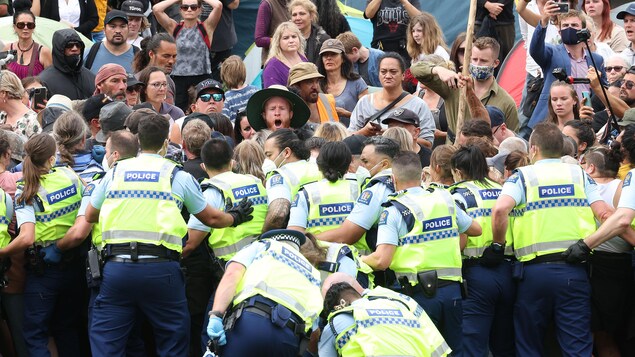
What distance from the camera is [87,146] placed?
35.0 feet

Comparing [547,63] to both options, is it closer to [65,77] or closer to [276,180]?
[276,180]

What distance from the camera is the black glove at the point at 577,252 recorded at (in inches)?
372

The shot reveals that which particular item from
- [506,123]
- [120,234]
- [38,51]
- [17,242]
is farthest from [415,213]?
[38,51]

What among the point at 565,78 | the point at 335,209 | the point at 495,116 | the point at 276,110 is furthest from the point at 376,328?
the point at 565,78

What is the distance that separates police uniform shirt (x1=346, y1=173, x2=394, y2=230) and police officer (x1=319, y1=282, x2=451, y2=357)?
1578mm

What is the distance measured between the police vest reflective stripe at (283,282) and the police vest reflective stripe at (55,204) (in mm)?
2369

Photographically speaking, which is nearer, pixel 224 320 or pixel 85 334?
pixel 224 320

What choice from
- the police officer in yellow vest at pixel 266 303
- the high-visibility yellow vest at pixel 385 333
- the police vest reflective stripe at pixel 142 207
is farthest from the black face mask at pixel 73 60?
the high-visibility yellow vest at pixel 385 333

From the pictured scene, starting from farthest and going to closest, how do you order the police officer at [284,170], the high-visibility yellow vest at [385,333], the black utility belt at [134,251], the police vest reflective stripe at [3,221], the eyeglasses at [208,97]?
1. the eyeglasses at [208,97]
2. the police vest reflective stripe at [3,221]
3. the police officer at [284,170]
4. the black utility belt at [134,251]
5. the high-visibility yellow vest at [385,333]

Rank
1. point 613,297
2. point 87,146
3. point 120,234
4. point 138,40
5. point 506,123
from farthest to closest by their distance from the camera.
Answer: point 138,40, point 506,123, point 87,146, point 613,297, point 120,234

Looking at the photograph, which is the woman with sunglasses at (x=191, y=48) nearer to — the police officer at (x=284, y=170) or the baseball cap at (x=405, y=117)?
the baseball cap at (x=405, y=117)

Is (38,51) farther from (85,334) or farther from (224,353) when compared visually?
(224,353)

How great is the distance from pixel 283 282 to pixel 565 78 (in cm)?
519

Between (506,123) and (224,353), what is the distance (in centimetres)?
597
